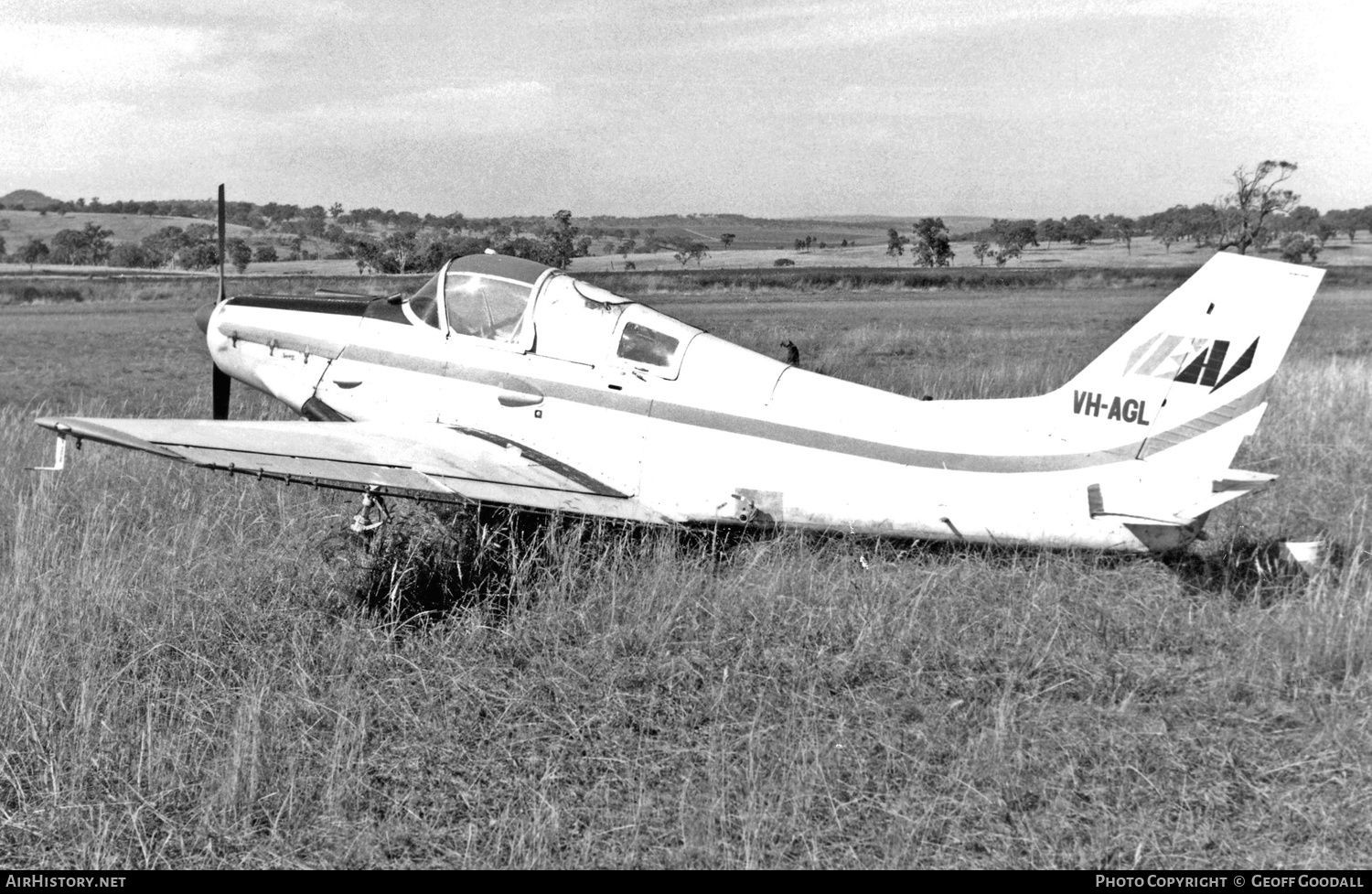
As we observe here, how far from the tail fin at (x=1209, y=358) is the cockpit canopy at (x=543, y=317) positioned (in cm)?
272

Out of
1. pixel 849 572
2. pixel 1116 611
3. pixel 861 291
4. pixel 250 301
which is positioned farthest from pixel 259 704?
pixel 861 291

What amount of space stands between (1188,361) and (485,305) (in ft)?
14.8

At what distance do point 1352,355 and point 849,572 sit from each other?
17.0m

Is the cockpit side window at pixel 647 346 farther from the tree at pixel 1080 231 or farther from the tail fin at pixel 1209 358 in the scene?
the tree at pixel 1080 231

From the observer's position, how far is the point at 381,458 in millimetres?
6734

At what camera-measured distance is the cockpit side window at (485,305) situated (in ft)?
24.6

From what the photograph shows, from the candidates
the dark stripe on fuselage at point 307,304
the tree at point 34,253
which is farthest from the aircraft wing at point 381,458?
the tree at point 34,253

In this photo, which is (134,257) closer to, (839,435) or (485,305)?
(485,305)

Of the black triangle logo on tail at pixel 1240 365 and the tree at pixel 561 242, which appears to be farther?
the tree at pixel 561 242

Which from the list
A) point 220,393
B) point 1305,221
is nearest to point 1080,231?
point 1305,221

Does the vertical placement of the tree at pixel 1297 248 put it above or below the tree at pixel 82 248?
above

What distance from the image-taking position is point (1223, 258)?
5922 millimetres

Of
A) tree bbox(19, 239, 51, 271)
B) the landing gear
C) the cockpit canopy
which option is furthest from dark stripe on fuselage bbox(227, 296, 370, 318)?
tree bbox(19, 239, 51, 271)

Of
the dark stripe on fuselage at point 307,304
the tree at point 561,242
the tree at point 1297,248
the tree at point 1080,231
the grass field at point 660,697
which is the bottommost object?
the grass field at point 660,697
